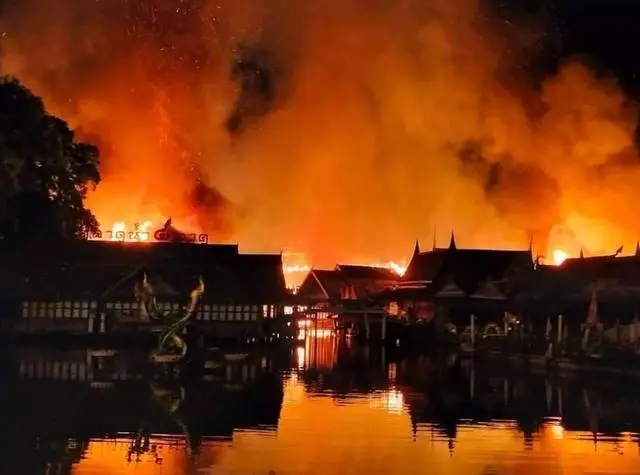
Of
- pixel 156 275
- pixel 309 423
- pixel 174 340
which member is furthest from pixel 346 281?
pixel 309 423

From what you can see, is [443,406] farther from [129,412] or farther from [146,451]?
[146,451]

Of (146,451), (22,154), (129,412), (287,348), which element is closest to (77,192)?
(22,154)

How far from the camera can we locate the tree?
134 ft

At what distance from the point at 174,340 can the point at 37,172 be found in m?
13.8

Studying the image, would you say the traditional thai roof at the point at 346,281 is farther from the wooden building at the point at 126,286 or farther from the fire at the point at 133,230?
the wooden building at the point at 126,286

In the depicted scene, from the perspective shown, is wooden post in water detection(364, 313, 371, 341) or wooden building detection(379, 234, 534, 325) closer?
wooden building detection(379, 234, 534, 325)

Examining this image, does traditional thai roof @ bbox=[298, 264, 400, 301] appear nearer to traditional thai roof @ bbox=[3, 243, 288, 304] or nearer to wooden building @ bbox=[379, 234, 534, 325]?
wooden building @ bbox=[379, 234, 534, 325]

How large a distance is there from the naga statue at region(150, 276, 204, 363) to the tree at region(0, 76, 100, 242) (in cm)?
992

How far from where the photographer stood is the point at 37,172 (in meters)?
45.9

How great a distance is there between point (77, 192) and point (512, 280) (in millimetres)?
24899

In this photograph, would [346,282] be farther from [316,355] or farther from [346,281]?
[316,355]

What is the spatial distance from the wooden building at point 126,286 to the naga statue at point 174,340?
1379cm

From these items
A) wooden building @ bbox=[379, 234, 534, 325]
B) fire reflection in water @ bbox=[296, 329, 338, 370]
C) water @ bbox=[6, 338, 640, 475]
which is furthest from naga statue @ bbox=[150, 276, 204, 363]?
wooden building @ bbox=[379, 234, 534, 325]

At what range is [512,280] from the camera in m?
57.0
